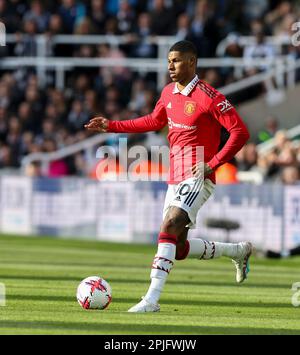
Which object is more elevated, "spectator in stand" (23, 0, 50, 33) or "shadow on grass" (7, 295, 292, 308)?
"spectator in stand" (23, 0, 50, 33)

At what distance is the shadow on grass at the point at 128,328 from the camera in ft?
29.6

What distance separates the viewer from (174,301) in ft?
38.5

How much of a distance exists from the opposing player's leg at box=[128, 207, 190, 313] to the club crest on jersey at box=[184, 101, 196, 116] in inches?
36.4

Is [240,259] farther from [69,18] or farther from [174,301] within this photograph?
[69,18]

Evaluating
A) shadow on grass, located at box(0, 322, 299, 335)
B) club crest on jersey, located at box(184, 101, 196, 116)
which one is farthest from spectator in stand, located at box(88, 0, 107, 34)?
shadow on grass, located at box(0, 322, 299, 335)

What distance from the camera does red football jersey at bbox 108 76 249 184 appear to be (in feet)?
36.1

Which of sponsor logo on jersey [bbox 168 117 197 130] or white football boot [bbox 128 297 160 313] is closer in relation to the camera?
white football boot [bbox 128 297 160 313]

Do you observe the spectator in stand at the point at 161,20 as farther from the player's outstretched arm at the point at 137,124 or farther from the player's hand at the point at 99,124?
the player's hand at the point at 99,124

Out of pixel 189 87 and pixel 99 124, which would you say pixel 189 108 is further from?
pixel 99 124

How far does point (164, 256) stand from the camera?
35.1ft

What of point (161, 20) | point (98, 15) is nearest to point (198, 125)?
point (161, 20)

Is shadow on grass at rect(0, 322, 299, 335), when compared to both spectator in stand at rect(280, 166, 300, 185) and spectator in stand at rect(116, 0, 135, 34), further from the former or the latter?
spectator in stand at rect(116, 0, 135, 34)

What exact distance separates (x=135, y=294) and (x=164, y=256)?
175 cm

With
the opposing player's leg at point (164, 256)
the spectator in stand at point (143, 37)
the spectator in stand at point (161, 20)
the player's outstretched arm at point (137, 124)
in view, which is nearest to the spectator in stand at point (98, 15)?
the spectator in stand at point (143, 37)
